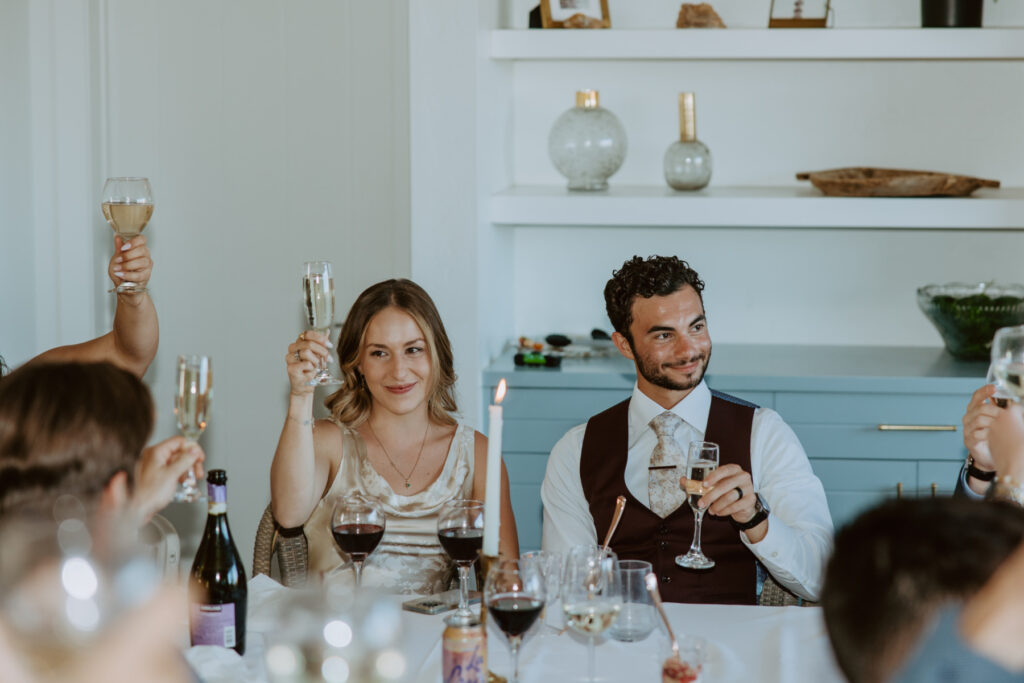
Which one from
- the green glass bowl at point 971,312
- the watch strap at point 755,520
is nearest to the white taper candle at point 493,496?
the watch strap at point 755,520

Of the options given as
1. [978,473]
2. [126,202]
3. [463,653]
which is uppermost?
[126,202]

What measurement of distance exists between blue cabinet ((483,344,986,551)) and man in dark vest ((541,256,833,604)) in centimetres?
69

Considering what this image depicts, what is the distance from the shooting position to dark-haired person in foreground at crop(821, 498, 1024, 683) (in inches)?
30.0

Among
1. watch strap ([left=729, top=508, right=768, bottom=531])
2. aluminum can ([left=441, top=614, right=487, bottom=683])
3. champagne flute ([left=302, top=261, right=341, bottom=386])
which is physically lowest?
aluminum can ([left=441, top=614, right=487, bottom=683])

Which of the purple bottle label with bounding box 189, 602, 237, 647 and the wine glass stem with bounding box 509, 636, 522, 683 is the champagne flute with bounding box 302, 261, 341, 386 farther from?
the wine glass stem with bounding box 509, 636, 522, 683

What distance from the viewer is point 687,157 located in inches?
130

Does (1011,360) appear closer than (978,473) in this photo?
Yes

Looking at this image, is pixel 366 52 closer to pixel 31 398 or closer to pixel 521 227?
pixel 521 227

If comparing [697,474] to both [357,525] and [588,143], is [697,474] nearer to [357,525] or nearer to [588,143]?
[357,525]

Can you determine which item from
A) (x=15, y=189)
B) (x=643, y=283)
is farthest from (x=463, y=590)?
(x=15, y=189)

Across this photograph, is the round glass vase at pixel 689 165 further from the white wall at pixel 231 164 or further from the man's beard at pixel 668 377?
the man's beard at pixel 668 377

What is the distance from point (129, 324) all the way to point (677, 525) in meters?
1.34

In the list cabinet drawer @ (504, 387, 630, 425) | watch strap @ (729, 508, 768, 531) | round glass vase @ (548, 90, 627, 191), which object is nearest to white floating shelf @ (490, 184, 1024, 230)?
round glass vase @ (548, 90, 627, 191)

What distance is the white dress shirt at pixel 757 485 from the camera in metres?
2.00
